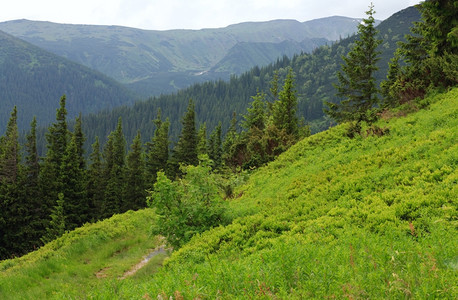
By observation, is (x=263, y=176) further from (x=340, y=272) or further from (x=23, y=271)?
(x=340, y=272)

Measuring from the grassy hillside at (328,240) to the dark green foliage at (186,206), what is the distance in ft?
3.18

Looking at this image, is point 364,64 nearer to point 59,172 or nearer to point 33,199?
point 59,172

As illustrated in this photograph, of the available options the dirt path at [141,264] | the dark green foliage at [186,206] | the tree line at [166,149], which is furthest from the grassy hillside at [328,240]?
the tree line at [166,149]

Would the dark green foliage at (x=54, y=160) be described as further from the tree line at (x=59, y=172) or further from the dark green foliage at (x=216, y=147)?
the dark green foliage at (x=216, y=147)

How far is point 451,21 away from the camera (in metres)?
18.8

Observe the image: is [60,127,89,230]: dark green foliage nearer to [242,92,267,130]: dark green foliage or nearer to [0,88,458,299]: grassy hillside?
[0,88,458,299]: grassy hillside

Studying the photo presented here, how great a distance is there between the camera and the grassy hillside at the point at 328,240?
455cm

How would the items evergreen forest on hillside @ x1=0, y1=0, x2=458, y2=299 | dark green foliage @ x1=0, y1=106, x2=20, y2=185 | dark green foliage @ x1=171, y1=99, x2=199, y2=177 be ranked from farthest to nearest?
1. dark green foliage @ x1=171, y1=99, x2=199, y2=177
2. dark green foliage @ x1=0, y1=106, x2=20, y2=185
3. evergreen forest on hillside @ x1=0, y1=0, x2=458, y2=299

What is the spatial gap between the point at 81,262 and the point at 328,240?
13.0 meters

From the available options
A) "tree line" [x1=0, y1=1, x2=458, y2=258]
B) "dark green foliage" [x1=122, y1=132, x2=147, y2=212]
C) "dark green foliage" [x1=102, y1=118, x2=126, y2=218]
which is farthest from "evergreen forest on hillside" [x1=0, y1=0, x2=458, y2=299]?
"dark green foliage" [x1=122, y1=132, x2=147, y2=212]

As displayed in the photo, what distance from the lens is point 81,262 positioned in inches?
586

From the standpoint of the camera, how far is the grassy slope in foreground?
441 centimetres

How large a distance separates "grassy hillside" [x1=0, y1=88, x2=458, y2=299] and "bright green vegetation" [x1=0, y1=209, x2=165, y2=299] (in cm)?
7

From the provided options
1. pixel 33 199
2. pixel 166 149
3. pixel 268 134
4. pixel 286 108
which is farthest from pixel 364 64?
pixel 33 199
